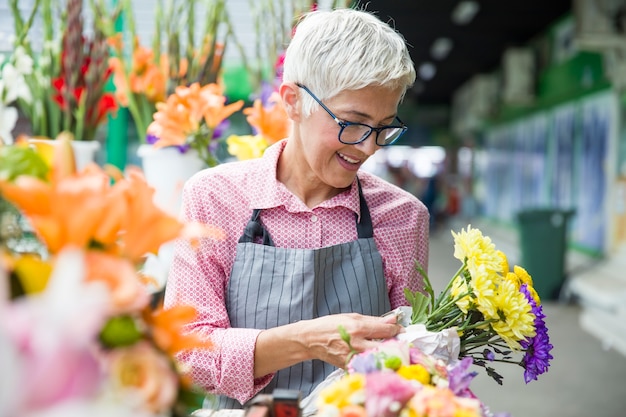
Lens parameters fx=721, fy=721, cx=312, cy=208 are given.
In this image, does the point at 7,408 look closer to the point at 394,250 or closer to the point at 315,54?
the point at 315,54

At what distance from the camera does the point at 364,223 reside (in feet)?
5.95

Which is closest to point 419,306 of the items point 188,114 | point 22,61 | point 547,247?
point 188,114

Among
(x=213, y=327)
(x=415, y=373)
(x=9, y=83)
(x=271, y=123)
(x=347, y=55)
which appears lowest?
(x=213, y=327)

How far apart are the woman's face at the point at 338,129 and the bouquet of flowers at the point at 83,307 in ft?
2.83

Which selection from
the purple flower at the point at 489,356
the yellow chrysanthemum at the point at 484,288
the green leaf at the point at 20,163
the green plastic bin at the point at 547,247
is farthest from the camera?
the green plastic bin at the point at 547,247

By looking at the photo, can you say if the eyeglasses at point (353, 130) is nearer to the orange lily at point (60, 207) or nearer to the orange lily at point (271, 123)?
the orange lily at point (271, 123)

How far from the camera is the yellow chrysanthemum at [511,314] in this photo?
1.26 metres

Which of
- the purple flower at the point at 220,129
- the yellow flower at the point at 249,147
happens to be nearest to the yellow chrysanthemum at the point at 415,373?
the yellow flower at the point at 249,147

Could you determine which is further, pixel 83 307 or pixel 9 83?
pixel 9 83

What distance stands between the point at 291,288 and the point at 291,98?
1.50 ft

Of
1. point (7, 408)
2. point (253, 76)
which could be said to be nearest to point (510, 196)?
point (253, 76)

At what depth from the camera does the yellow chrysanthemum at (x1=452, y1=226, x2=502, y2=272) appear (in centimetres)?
128

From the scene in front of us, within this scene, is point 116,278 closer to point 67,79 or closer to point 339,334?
point 339,334

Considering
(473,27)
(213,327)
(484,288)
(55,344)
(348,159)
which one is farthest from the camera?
(473,27)
